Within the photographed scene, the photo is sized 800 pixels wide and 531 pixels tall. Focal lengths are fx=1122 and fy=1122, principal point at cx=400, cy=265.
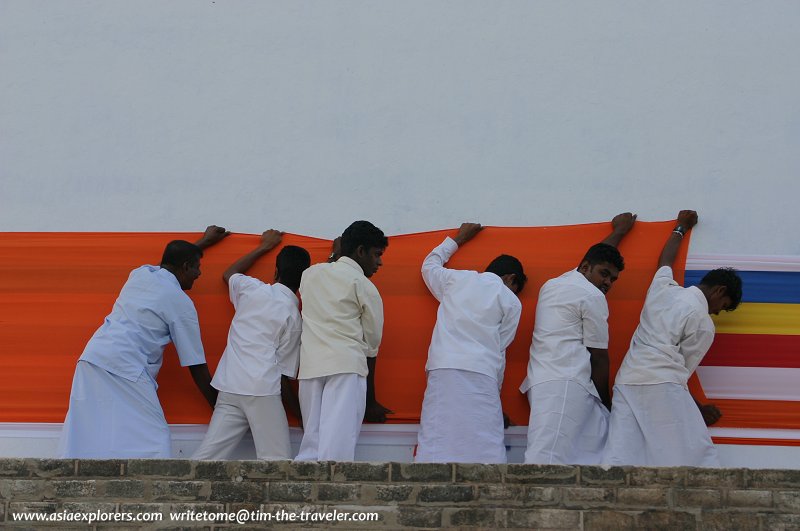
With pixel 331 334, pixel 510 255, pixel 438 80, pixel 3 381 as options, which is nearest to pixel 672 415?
pixel 510 255

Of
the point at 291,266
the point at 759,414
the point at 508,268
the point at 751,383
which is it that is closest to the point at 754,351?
the point at 751,383

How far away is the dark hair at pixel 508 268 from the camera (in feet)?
18.6

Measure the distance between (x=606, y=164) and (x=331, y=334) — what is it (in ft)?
6.01

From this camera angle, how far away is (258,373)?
5.34m

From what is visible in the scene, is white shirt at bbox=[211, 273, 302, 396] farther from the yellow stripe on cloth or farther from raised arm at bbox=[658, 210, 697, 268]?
the yellow stripe on cloth

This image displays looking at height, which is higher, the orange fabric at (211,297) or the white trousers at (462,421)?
the orange fabric at (211,297)

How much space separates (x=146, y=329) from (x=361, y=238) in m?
1.13

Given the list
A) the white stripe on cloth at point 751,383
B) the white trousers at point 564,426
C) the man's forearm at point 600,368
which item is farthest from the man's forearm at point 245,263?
the white stripe on cloth at point 751,383

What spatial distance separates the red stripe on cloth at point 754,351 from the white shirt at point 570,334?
719 millimetres

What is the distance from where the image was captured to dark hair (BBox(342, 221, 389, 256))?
218 inches

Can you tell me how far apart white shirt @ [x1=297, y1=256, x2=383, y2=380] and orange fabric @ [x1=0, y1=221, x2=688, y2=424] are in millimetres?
400

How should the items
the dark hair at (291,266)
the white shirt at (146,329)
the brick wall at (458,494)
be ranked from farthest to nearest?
the dark hair at (291,266), the white shirt at (146,329), the brick wall at (458,494)

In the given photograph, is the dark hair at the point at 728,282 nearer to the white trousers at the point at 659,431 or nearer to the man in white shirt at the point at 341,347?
the white trousers at the point at 659,431

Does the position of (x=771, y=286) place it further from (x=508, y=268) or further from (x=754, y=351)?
(x=508, y=268)
